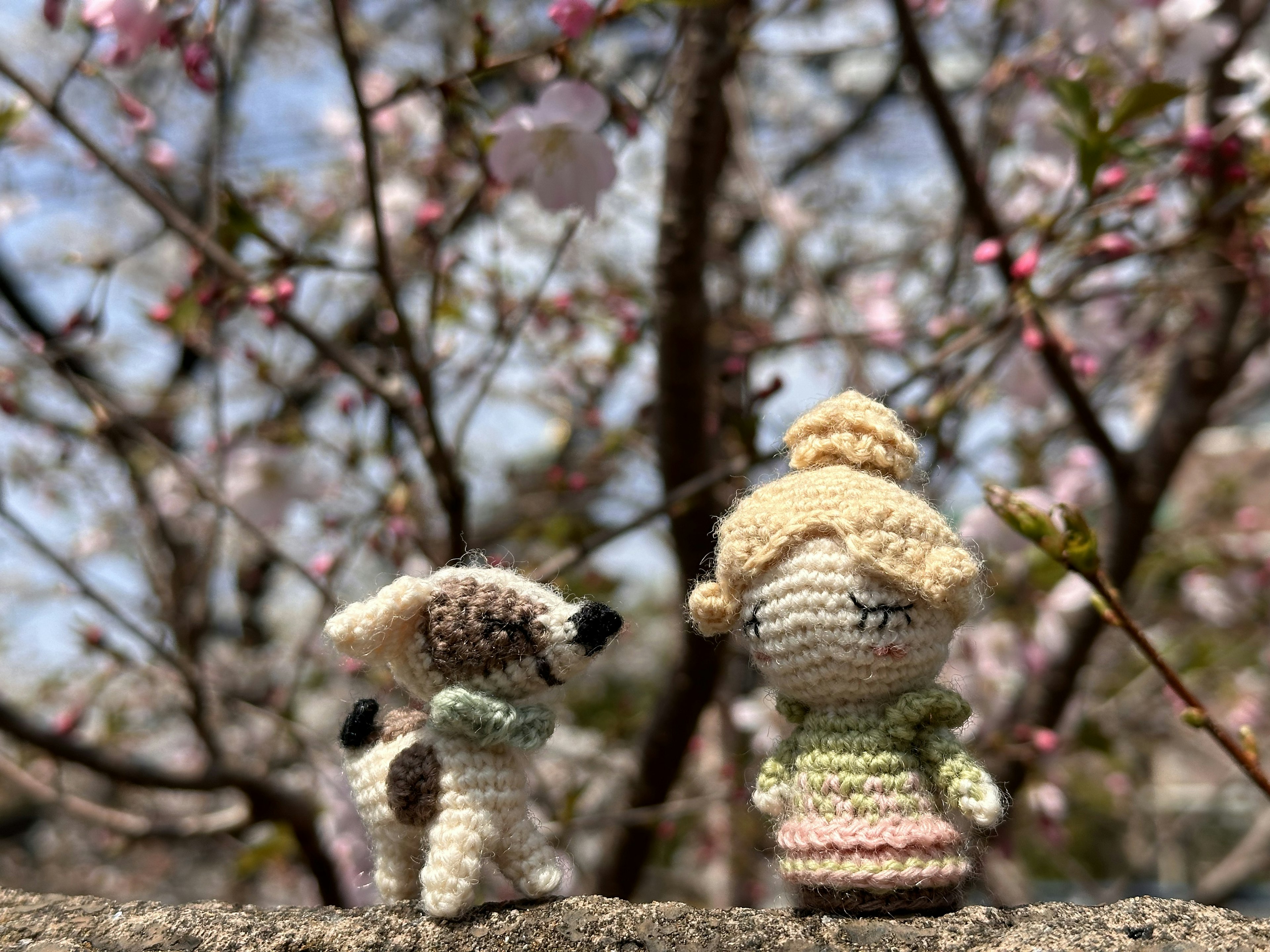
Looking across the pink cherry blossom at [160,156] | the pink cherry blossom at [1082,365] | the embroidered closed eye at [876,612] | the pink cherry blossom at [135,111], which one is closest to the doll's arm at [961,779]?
the embroidered closed eye at [876,612]

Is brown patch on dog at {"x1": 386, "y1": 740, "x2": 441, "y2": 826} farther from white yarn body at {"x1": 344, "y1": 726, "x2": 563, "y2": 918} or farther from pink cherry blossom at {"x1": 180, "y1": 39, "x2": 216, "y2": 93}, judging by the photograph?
pink cherry blossom at {"x1": 180, "y1": 39, "x2": 216, "y2": 93}

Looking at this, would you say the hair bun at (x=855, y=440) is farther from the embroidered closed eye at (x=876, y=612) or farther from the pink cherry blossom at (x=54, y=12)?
the pink cherry blossom at (x=54, y=12)

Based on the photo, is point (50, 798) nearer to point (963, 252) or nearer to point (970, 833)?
point (970, 833)

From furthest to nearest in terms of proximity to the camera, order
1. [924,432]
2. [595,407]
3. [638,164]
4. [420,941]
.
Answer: [638,164]
[595,407]
[924,432]
[420,941]

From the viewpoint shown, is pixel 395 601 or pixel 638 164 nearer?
pixel 395 601

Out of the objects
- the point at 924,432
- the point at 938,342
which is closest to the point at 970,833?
the point at 924,432

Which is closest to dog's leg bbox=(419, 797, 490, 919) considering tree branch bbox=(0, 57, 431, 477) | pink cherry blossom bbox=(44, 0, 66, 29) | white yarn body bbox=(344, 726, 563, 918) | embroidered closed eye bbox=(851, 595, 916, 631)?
white yarn body bbox=(344, 726, 563, 918)
